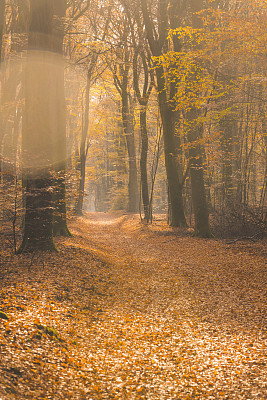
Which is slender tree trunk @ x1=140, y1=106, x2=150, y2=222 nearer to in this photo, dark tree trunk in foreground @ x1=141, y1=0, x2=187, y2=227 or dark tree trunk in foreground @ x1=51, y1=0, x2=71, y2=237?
dark tree trunk in foreground @ x1=141, y1=0, x2=187, y2=227

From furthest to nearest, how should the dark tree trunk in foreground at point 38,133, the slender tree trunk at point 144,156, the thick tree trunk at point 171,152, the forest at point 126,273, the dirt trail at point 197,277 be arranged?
1. the slender tree trunk at point 144,156
2. the thick tree trunk at point 171,152
3. the dark tree trunk in foreground at point 38,133
4. the dirt trail at point 197,277
5. the forest at point 126,273

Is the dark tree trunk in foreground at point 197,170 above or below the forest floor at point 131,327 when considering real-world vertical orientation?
above

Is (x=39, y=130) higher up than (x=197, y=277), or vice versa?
A: (x=39, y=130)

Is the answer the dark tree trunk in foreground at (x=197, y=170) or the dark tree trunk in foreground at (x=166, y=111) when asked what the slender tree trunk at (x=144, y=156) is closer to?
the dark tree trunk in foreground at (x=166, y=111)

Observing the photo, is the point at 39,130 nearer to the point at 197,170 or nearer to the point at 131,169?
the point at 197,170

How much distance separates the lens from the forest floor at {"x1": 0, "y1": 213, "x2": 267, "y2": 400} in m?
3.67

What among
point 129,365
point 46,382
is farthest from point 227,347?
point 46,382

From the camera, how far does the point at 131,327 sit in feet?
18.2

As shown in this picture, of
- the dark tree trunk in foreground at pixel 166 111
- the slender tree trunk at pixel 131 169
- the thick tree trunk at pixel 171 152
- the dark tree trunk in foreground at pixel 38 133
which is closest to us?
the dark tree trunk in foreground at pixel 38 133

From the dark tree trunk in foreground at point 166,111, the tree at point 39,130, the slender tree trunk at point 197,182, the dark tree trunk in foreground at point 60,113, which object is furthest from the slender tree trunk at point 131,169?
the tree at point 39,130

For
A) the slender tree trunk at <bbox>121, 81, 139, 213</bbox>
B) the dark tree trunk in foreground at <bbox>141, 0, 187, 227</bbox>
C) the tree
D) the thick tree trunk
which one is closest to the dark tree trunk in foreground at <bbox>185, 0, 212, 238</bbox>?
the dark tree trunk in foreground at <bbox>141, 0, 187, 227</bbox>

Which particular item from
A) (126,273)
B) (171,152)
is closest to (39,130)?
(126,273)

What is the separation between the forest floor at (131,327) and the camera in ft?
12.1

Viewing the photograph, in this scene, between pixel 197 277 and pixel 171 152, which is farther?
pixel 171 152
